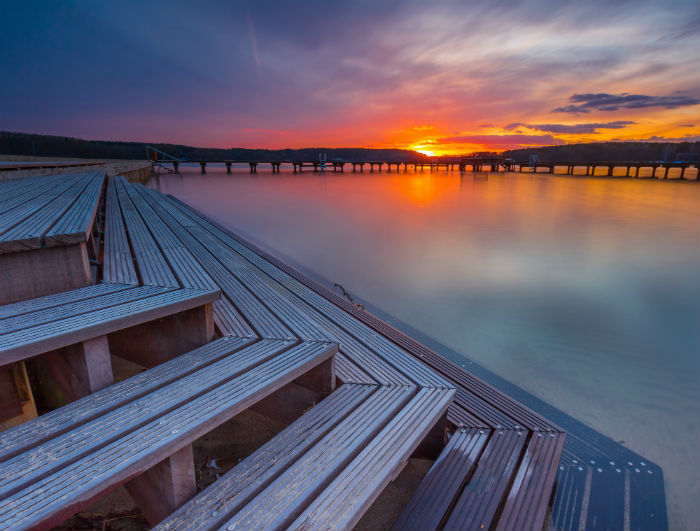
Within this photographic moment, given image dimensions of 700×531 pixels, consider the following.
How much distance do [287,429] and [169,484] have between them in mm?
543

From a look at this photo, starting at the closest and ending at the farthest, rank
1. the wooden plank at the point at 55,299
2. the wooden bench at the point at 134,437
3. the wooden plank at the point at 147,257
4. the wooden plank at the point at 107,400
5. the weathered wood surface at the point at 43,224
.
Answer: the wooden bench at the point at 134,437 → the wooden plank at the point at 107,400 → the wooden plank at the point at 55,299 → the weathered wood surface at the point at 43,224 → the wooden plank at the point at 147,257

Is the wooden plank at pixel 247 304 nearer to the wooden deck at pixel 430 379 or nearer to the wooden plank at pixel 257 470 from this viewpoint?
the wooden deck at pixel 430 379

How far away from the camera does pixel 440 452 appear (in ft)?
7.17

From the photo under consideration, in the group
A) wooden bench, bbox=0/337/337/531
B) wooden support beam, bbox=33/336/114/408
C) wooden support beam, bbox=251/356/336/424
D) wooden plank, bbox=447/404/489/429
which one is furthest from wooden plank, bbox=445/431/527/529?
wooden support beam, bbox=33/336/114/408

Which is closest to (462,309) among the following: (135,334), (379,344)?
(379,344)

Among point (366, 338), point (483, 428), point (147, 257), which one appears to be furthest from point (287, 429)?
point (147, 257)

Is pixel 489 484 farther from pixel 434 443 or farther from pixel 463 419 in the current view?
pixel 463 419

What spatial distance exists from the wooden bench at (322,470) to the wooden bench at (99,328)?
92 cm

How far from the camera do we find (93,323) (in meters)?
1.78

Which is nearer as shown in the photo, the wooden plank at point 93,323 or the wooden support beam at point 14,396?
the wooden plank at point 93,323

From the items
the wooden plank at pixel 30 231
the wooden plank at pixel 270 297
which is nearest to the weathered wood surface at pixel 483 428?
the wooden plank at pixel 270 297

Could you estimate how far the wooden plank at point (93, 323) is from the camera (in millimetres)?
1598

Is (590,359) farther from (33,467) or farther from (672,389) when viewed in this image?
(33,467)

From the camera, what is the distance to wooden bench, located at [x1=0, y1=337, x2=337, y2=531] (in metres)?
1.18
